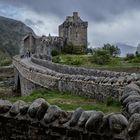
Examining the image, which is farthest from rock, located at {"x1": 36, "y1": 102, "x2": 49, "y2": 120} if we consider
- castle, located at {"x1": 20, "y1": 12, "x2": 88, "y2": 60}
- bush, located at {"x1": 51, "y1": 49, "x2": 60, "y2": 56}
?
castle, located at {"x1": 20, "y1": 12, "x2": 88, "y2": 60}

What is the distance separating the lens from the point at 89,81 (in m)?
22.2

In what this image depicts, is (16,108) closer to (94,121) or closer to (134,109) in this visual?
(94,121)

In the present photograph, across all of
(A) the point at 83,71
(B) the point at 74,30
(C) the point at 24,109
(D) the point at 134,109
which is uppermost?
(B) the point at 74,30

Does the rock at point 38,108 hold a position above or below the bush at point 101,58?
above

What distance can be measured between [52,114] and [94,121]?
104 cm

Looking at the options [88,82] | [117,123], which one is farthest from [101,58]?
[117,123]

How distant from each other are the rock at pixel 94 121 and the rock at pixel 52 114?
748 millimetres

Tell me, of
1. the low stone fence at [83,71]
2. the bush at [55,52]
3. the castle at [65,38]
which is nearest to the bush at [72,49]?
the castle at [65,38]

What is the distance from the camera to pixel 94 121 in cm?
779

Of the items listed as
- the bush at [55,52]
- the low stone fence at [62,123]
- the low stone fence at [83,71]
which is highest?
the low stone fence at [62,123]

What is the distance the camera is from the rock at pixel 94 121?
7.75m

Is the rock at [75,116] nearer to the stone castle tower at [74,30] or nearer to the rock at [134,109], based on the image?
the rock at [134,109]

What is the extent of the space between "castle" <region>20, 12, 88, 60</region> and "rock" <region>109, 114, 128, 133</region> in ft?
275

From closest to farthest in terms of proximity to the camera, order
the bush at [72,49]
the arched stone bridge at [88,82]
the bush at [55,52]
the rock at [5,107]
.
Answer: the rock at [5,107], the arched stone bridge at [88,82], the bush at [55,52], the bush at [72,49]
